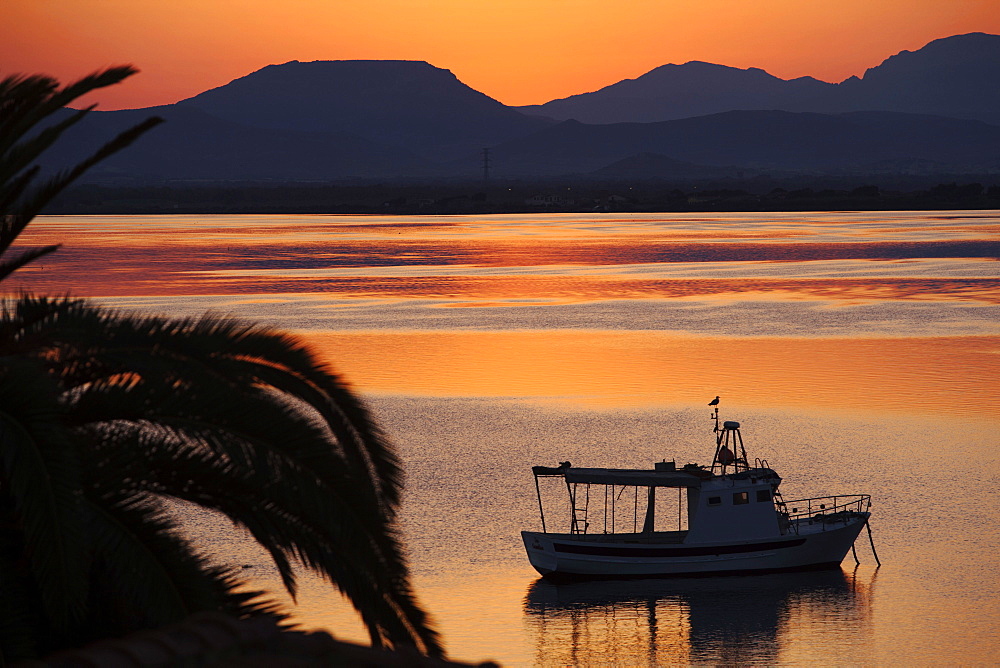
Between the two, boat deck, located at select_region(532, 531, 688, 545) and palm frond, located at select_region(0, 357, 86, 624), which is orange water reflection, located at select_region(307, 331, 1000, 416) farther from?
palm frond, located at select_region(0, 357, 86, 624)

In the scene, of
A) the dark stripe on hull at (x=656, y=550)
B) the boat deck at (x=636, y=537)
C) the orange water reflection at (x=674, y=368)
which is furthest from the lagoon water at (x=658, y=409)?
the boat deck at (x=636, y=537)

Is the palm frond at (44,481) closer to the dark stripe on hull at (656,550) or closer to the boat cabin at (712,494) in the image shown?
the dark stripe on hull at (656,550)

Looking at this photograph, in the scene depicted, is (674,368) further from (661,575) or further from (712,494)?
(661,575)

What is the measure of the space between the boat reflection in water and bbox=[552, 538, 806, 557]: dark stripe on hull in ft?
2.19

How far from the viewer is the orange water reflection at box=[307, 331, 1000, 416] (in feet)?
162

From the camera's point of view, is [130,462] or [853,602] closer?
[130,462]

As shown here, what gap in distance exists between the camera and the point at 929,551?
104 ft

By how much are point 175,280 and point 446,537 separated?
66.0m

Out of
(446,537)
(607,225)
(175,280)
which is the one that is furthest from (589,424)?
(607,225)

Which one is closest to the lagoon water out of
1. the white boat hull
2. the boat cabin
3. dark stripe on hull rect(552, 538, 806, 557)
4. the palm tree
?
the white boat hull

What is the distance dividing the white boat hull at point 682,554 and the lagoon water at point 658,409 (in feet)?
1.47

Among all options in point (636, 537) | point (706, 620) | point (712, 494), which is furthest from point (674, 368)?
point (706, 620)

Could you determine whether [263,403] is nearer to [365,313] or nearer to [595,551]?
[595,551]

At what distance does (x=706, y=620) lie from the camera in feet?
91.7
